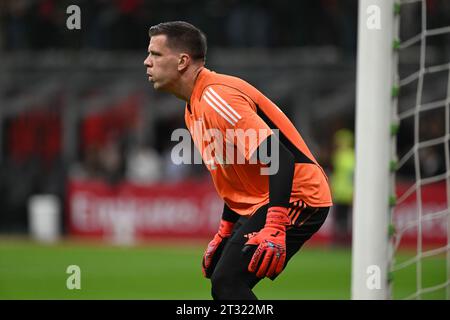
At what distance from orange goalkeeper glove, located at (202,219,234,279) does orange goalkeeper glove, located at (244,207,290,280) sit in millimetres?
682

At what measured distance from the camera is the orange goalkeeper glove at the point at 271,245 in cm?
550

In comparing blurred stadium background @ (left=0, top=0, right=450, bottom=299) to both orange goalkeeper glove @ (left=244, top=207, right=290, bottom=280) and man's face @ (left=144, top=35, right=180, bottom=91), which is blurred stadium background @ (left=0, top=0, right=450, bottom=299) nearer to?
man's face @ (left=144, top=35, right=180, bottom=91)

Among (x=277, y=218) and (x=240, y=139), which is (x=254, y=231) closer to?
(x=277, y=218)

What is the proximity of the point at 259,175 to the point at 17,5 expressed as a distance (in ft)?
55.1

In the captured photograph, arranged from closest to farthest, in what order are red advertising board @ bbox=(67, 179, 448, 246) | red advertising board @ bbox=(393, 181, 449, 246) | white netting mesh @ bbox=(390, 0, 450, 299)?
white netting mesh @ bbox=(390, 0, 450, 299) < red advertising board @ bbox=(393, 181, 449, 246) < red advertising board @ bbox=(67, 179, 448, 246)

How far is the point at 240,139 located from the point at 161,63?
672 mm

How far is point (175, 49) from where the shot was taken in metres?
5.90

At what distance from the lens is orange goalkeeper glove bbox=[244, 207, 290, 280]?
550cm

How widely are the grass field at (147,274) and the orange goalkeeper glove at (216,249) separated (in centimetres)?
527
